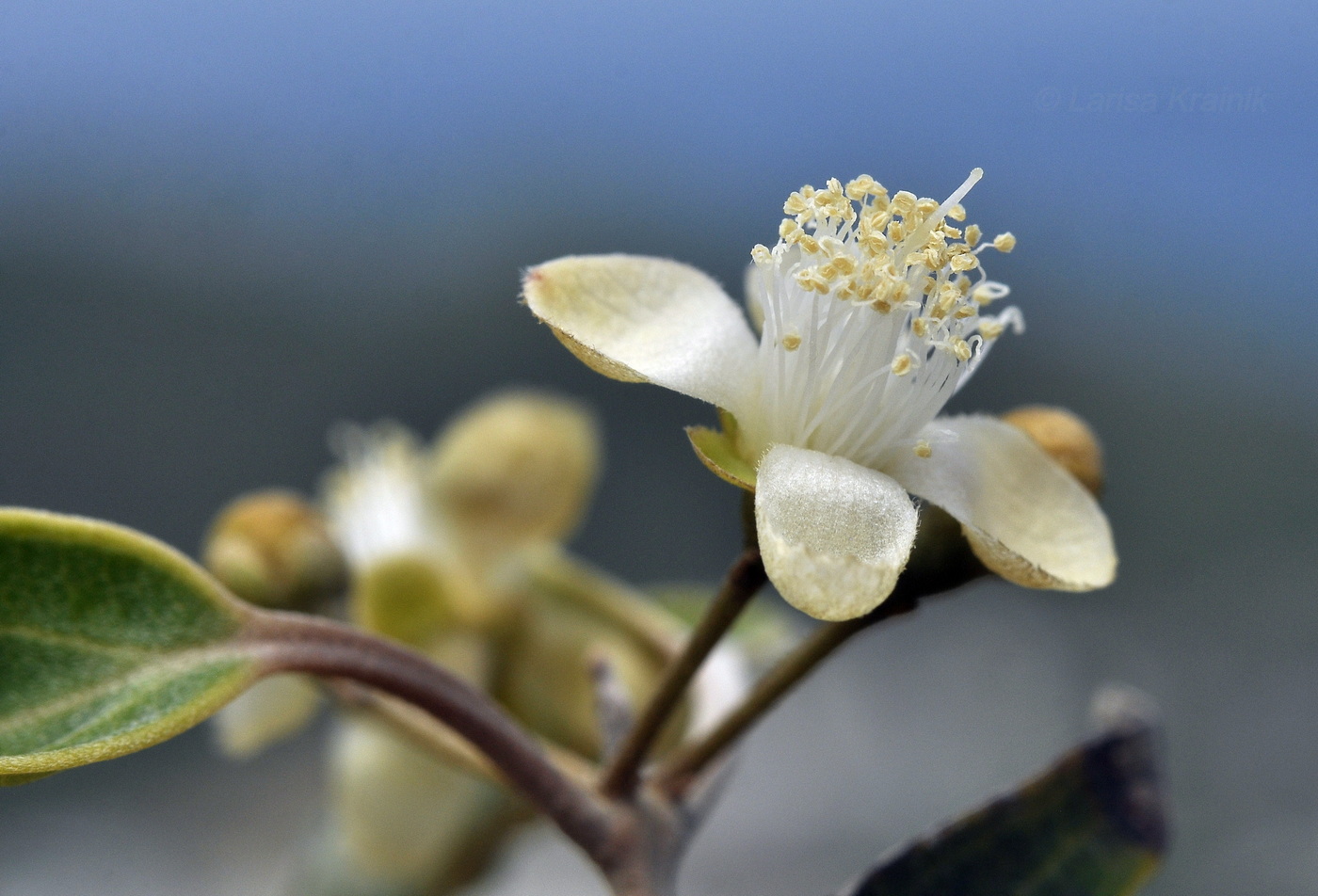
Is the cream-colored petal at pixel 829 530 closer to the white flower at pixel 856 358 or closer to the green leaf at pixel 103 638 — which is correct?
the white flower at pixel 856 358

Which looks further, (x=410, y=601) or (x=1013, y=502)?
(x=410, y=601)

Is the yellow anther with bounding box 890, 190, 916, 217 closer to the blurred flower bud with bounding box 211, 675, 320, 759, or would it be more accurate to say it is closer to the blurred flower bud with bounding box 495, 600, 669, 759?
the blurred flower bud with bounding box 495, 600, 669, 759

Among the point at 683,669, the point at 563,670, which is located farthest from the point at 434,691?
the point at 563,670

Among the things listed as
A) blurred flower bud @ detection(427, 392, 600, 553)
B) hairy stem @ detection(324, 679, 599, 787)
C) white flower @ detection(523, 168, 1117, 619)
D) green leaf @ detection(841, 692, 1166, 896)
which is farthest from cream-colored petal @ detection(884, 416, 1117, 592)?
blurred flower bud @ detection(427, 392, 600, 553)

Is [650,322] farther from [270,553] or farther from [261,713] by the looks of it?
[261,713]

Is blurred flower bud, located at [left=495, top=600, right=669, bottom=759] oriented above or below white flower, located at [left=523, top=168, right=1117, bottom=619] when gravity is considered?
below

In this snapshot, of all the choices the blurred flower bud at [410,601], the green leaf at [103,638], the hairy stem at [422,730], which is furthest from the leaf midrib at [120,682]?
the blurred flower bud at [410,601]

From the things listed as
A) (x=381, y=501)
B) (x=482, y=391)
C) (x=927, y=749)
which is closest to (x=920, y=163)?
(x=381, y=501)

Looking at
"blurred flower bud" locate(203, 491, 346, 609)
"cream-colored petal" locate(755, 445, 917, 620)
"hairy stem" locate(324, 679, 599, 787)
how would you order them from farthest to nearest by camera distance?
"blurred flower bud" locate(203, 491, 346, 609) < "hairy stem" locate(324, 679, 599, 787) < "cream-colored petal" locate(755, 445, 917, 620)
